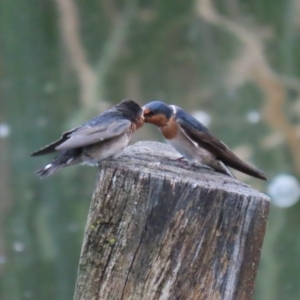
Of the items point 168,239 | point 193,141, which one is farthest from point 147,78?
point 168,239

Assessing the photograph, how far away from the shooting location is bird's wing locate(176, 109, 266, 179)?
86.4 inches

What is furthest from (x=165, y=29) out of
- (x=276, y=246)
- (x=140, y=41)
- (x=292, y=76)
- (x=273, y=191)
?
(x=276, y=246)

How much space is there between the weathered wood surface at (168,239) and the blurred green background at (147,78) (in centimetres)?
227

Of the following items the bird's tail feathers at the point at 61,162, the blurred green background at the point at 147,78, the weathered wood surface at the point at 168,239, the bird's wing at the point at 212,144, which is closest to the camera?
the weathered wood surface at the point at 168,239

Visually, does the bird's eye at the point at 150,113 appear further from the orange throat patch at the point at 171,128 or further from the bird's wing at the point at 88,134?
the bird's wing at the point at 88,134

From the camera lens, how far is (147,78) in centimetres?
397

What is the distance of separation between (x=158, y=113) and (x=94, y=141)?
431 mm

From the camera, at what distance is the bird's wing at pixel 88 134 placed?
6.35ft

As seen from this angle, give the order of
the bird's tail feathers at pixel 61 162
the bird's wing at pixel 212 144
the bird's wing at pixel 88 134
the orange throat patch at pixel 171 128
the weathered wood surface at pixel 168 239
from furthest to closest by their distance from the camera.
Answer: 1. the orange throat patch at pixel 171 128
2. the bird's wing at pixel 212 144
3. the bird's tail feathers at pixel 61 162
4. the bird's wing at pixel 88 134
5. the weathered wood surface at pixel 168 239

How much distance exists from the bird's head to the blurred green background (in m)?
1.51

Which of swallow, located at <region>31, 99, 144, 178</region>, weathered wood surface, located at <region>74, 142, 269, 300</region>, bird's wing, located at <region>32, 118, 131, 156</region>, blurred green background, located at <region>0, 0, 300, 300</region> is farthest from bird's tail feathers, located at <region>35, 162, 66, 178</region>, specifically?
blurred green background, located at <region>0, 0, 300, 300</region>

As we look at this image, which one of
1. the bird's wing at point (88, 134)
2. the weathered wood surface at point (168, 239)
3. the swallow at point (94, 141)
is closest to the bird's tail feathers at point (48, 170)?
the swallow at point (94, 141)

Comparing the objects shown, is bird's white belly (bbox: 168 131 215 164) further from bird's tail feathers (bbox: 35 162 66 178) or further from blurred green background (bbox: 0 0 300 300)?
blurred green background (bbox: 0 0 300 300)

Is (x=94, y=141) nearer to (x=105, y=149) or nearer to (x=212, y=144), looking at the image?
(x=105, y=149)
